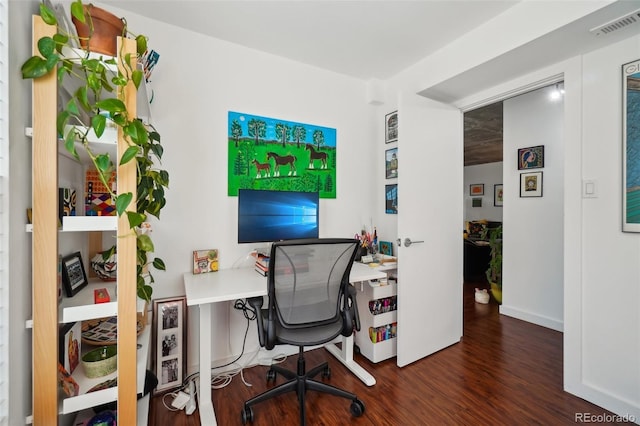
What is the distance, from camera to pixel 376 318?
218 cm

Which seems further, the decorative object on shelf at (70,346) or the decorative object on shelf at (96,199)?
the decorative object on shelf at (96,199)

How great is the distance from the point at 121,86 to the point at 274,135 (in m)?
1.28

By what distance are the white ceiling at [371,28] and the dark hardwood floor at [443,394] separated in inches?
88.3

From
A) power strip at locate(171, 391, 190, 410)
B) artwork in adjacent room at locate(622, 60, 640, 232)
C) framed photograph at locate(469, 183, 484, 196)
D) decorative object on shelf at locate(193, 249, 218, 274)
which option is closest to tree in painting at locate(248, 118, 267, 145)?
decorative object on shelf at locate(193, 249, 218, 274)

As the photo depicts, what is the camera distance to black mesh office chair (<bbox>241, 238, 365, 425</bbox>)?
1.45 meters

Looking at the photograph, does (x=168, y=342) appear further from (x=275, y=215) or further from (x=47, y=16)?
(x=47, y=16)

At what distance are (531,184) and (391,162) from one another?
1.69 metres

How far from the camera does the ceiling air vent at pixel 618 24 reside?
1437mm

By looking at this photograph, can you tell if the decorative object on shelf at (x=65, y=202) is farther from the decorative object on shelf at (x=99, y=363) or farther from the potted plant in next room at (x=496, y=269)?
the potted plant in next room at (x=496, y=269)

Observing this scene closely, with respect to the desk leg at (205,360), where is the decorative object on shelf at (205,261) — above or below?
above

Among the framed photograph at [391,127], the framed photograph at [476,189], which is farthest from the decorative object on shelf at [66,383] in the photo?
the framed photograph at [476,189]

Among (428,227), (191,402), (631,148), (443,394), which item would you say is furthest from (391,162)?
(191,402)

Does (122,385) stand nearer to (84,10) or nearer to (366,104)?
(84,10)

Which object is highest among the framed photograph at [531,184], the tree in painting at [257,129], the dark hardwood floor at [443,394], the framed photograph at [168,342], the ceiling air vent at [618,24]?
the ceiling air vent at [618,24]
